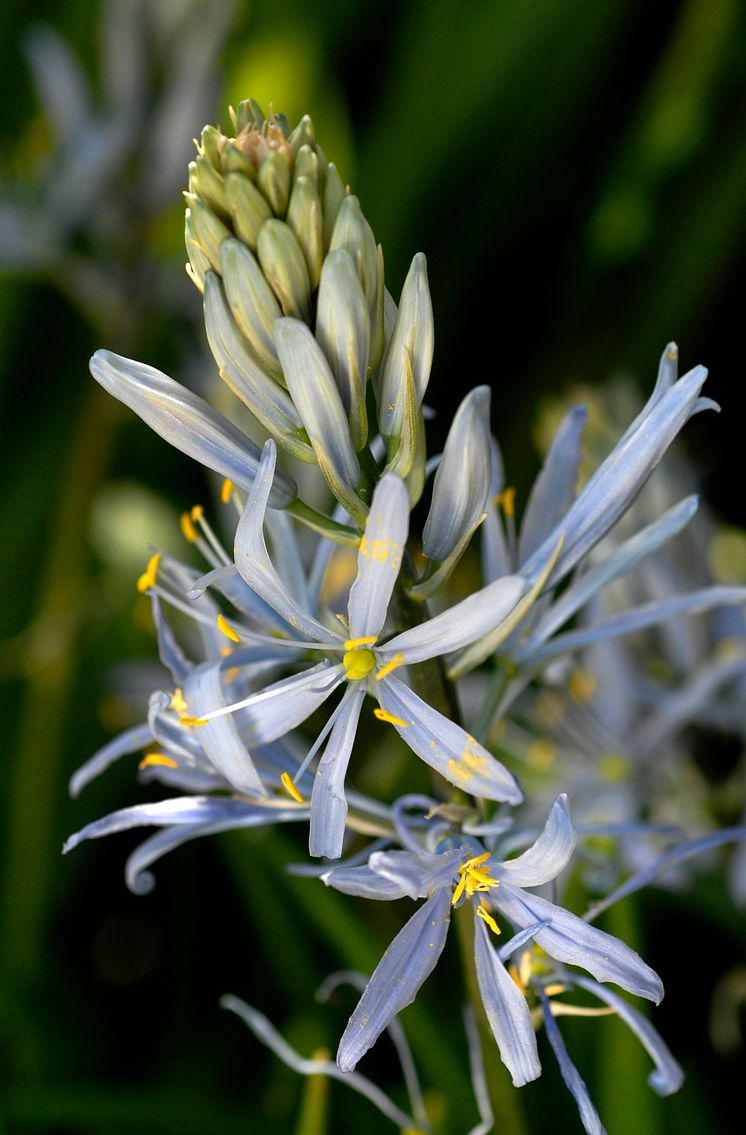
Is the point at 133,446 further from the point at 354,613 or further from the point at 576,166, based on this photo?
the point at 354,613

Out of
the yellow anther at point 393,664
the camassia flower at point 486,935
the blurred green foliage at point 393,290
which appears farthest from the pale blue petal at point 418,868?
the blurred green foliage at point 393,290

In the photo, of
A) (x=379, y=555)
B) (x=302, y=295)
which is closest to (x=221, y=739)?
(x=379, y=555)

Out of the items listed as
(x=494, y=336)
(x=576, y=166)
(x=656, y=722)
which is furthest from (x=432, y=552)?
(x=576, y=166)

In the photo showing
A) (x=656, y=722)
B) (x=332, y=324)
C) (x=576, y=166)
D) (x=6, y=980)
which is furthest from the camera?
(x=576, y=166)

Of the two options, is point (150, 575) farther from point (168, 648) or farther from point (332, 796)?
point (332, 796)

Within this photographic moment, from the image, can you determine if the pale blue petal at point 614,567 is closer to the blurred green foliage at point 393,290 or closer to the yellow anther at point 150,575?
the yellow anther at point 150,575

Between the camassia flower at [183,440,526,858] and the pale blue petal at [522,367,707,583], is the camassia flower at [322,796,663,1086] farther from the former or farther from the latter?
the pale blue petal at [522,367,707,583]

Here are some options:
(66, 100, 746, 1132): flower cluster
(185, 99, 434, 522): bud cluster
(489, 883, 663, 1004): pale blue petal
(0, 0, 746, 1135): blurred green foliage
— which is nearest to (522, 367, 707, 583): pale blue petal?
(66, 100, 746, 1132): flower cluster
